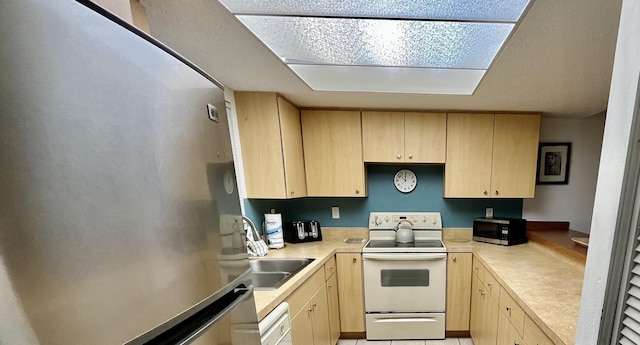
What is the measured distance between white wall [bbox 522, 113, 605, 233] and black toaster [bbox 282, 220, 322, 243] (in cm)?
219

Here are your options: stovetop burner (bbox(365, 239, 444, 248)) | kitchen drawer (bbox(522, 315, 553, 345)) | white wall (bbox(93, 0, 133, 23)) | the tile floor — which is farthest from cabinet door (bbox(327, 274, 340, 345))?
white wall (bbox(93, 0, 133, 23))

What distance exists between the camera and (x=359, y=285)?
2.10m

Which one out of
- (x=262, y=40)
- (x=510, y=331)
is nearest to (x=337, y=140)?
(x=262, y=40)

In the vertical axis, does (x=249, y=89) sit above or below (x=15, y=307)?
above

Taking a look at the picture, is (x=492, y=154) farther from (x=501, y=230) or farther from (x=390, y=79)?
(x=390, y=79)

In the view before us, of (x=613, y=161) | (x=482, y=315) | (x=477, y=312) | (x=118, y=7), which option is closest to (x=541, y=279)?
(x=482, y=315)

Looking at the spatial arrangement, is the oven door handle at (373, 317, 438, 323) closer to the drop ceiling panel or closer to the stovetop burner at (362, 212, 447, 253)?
the stovetop burner at (362, 212, 447, 253)

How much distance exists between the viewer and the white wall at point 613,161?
20.5 inches

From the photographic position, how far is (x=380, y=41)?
104 cm

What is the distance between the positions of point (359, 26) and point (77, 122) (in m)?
0.97

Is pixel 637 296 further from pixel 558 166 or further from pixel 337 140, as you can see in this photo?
pixel 558 166

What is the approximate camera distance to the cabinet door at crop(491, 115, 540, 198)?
2.07 meters

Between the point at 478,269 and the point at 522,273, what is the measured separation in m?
0.44

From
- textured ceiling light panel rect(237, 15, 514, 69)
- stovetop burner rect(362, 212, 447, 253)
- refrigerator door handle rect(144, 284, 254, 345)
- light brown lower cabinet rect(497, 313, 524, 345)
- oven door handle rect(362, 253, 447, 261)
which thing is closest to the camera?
refrigerator door handle rect(144, 284, 254, 345)
